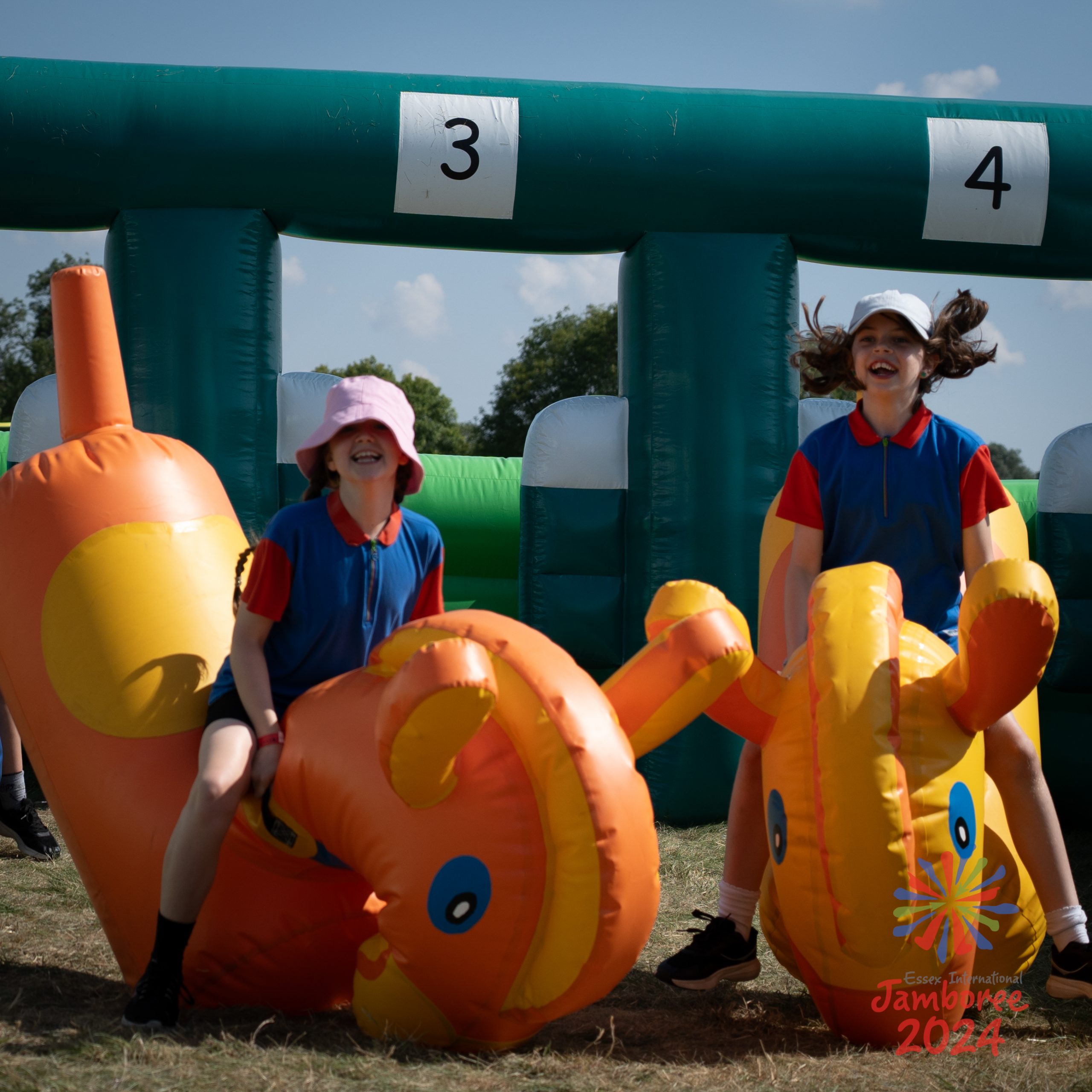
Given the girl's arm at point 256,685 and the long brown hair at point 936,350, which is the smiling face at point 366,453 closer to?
the girl's arm at point 256,685

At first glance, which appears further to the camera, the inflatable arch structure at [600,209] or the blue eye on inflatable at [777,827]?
the inflatable arch structure at [600,209]

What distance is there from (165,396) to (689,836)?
215cm

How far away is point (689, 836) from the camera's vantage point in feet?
12.0

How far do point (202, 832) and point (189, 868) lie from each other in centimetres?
7

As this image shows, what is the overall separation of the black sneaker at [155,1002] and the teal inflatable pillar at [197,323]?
1.85 meters

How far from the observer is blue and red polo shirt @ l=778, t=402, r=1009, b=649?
228cm

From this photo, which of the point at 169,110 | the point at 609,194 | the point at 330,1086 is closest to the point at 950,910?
the point at 330,1086

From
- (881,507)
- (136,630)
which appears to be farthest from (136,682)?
(881,507)

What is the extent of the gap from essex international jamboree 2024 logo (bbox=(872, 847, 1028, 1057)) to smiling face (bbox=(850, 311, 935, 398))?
868 millimetres

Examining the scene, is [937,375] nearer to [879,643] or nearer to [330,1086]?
[879,643]

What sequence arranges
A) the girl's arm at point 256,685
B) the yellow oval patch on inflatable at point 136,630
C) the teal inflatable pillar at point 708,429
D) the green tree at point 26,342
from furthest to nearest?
the green tree at point 26,342
the teal inflatable pillar at point 708,429
the yellow oval patch on inflatable at point 136,630
the girl's arm at point 256,685

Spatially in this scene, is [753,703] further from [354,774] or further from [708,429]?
[708,429]

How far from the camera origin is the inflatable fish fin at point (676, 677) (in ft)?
6.27

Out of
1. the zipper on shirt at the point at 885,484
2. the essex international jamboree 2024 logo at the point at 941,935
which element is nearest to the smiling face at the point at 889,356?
the zipper on shirt at the point at 885,484
